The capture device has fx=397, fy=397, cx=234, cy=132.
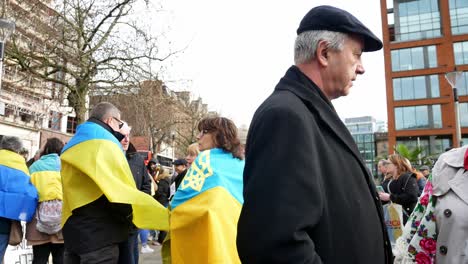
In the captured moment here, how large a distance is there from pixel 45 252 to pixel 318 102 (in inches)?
187

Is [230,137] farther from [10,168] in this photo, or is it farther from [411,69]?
[411,69]

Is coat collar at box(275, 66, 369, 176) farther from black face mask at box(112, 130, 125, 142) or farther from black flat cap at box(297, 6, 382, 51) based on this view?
black face mask at box(112, 130, 125, 142)

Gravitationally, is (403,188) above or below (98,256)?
above

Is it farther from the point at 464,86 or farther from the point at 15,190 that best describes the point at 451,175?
the point at 464,86

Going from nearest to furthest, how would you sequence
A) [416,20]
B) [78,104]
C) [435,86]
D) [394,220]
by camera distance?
1. [394,220]
2. [78,104]
3. [435,86]
4. [416,20]

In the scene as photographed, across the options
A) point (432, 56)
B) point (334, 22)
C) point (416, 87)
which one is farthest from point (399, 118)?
point (334, 22)

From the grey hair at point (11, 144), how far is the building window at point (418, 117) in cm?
5348

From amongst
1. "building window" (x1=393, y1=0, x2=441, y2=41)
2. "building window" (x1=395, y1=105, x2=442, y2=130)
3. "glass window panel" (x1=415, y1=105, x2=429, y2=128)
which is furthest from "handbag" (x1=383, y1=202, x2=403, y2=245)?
"building window" (x1=393, y1=0, x2=441, y2=41)

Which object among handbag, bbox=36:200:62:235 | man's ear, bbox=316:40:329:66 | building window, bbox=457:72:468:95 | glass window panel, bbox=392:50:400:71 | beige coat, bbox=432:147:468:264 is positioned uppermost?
glass window panel, bbox=392:50:400:71

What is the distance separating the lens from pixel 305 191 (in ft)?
4.29

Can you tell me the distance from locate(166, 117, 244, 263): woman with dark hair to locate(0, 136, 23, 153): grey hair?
2.80 meters

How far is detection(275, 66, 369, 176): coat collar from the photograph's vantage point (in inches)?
61.4

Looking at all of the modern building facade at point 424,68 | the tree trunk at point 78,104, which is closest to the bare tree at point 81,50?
the tree trunk at point 78,104

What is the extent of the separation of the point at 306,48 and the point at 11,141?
4.60 meters
